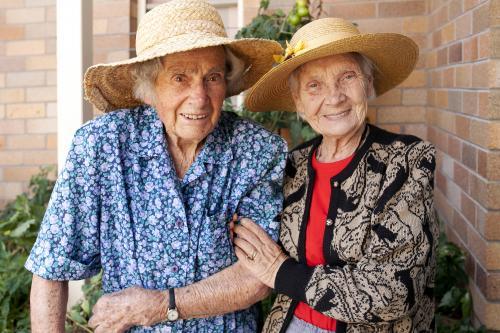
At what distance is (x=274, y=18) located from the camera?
3.78m

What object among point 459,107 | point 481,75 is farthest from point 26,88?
point 481,75

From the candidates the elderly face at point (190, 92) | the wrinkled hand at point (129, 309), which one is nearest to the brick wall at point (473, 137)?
the elderly face at point (190, 92)

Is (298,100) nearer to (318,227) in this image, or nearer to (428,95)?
(318,227)

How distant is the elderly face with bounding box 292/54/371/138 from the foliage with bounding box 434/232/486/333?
1.01 metres

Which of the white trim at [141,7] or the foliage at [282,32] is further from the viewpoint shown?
the white trim at [141,7]

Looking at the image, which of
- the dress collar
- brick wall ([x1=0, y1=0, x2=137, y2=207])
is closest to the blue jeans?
the dress collar

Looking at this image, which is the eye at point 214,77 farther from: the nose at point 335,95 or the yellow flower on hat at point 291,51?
the nose at point 335,95

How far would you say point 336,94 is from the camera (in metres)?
2.05

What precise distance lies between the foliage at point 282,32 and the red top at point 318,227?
141 centimetres

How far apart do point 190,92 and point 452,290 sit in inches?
61.2

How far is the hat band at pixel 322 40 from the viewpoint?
2.04 m

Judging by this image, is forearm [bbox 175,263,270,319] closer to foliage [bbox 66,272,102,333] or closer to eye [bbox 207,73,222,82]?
eye [bbox 207,73,222,82]

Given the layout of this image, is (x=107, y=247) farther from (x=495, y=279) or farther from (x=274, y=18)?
(x=274, y=18)

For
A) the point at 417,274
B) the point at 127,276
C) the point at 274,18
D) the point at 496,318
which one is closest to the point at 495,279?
the point at 496,318
